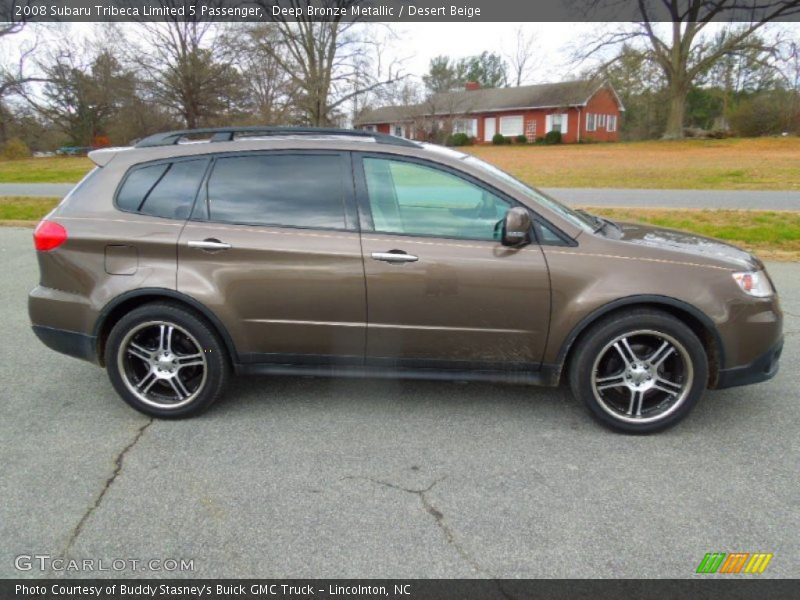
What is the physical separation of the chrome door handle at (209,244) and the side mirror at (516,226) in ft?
5.44

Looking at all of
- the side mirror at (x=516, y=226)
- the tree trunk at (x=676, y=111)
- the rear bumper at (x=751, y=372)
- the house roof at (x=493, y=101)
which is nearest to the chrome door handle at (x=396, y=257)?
the side mirror at (x=516, y=226)

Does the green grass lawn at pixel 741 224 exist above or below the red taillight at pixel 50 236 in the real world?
below

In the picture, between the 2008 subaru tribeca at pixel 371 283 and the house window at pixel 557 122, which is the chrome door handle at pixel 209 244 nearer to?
the 2008 subaru tribeca at pixel 371 283

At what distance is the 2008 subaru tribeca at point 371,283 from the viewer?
322cm

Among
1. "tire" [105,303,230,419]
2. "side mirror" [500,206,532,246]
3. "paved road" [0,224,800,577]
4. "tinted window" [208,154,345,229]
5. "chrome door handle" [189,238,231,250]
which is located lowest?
"paved road" [0,224,800,577]

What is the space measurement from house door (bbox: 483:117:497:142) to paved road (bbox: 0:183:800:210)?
1412 inches

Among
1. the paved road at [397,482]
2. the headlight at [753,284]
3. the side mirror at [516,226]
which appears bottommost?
the paved road at [397,482]

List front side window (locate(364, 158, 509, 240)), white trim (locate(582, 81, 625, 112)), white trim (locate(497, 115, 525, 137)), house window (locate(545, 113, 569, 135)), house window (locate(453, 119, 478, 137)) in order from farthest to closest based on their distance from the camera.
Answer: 1. house window (locate(453, 119, 478, 137))
2. white trim (locate(497, 115, 525, 137))
3. house window (locate(545, 113, 569, 135))
4. white trim (locate(582, 81, 625, 112))
5. front side window (locate(364, 158, 509, 240))

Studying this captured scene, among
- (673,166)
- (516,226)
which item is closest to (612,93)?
(673,166)

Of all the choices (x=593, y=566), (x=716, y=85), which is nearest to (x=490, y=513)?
(x=593, y=566)

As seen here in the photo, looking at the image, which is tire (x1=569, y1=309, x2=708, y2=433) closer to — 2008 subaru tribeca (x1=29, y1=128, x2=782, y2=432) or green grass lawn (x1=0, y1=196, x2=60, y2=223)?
2008 subaru tribeca (x1=29, y1=128, x2=782, y2=432)

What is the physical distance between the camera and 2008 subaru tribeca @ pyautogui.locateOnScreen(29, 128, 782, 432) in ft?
10.6
